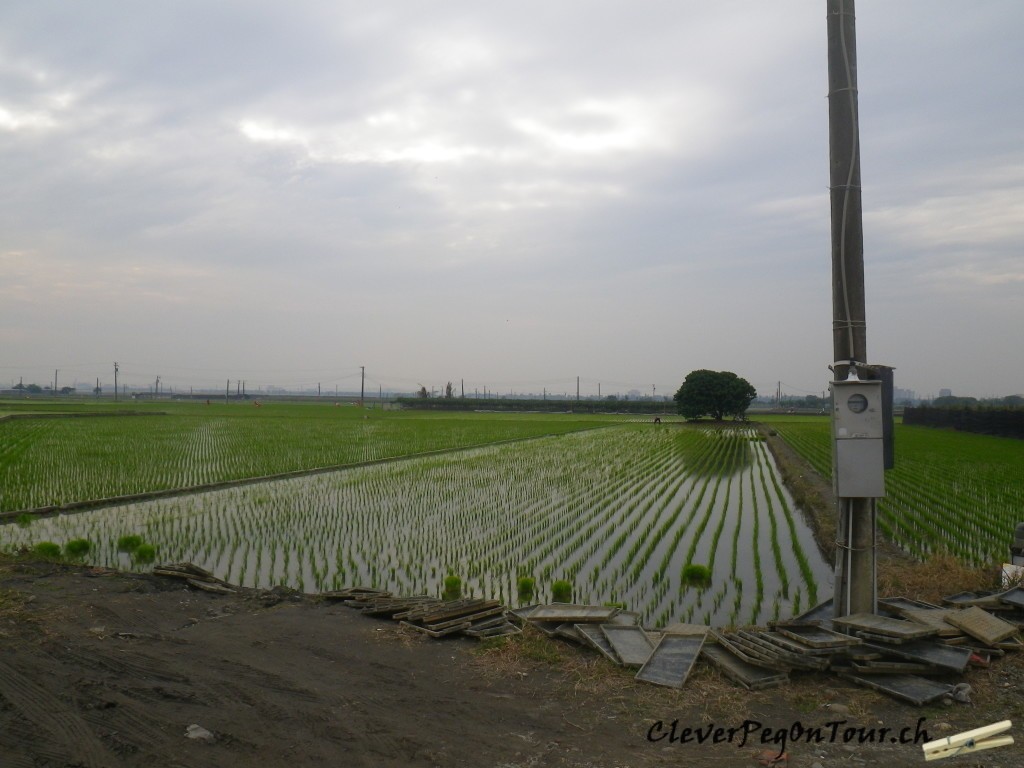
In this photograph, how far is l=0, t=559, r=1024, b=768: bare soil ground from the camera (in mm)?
3496

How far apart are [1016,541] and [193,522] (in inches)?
396

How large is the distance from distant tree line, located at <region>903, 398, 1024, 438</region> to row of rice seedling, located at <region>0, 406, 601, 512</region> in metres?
20.1

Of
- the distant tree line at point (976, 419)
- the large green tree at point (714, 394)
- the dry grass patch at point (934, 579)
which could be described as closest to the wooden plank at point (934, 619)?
the dry grass patch at point (934, 579)

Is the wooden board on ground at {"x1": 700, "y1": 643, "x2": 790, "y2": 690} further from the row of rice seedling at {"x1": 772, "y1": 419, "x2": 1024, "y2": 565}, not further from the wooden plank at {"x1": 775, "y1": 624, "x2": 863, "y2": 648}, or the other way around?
the row of rice seedling at {"x1": 772, "y1": 419, "x2": 1024, "y2": 565}

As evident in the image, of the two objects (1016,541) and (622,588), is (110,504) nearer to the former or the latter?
(622,588)

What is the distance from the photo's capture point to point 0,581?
6.70 m

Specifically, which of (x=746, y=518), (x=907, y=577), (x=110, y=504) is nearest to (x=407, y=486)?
(x=110, y=504)

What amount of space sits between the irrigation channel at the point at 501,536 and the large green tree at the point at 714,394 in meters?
35.2

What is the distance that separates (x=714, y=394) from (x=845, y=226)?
4757 cm

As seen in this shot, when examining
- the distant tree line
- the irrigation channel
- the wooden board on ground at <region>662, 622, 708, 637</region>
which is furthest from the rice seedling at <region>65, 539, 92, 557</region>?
the distant tree line

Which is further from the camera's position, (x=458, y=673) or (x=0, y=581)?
(x=0, y=581)

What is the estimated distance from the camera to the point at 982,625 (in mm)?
4793

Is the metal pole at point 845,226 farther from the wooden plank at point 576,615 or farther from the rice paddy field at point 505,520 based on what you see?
the wooden plank at point 576,615

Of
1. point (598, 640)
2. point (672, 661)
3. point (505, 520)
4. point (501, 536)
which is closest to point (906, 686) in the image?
point (672, 661)
